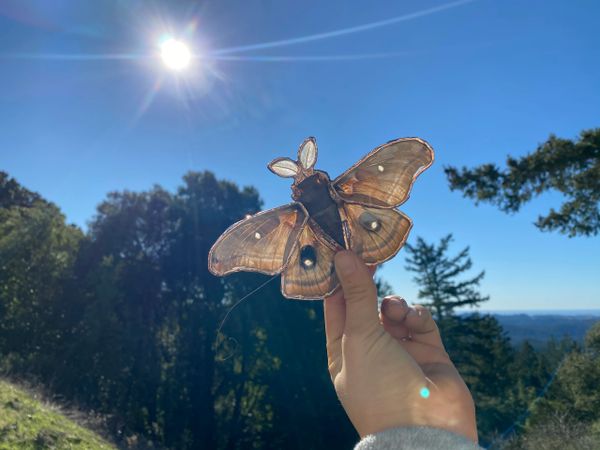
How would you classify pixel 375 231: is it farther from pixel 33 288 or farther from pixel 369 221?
pixel 33 288

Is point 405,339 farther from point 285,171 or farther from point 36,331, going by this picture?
point 36,331

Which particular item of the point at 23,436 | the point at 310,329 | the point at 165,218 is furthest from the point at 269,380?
the point at 23,436

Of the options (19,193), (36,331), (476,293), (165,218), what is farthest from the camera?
(476,293)

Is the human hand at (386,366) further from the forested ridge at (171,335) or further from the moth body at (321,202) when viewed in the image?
the forested ridge at (171,335)

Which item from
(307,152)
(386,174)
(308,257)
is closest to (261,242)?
(308,257)

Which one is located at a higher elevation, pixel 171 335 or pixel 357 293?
pixel 171 335

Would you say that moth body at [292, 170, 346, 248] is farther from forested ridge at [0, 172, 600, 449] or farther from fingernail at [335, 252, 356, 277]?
forested ridge at [0, 172, 600, 449]

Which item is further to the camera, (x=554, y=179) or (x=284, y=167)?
(x=554, y=179)
